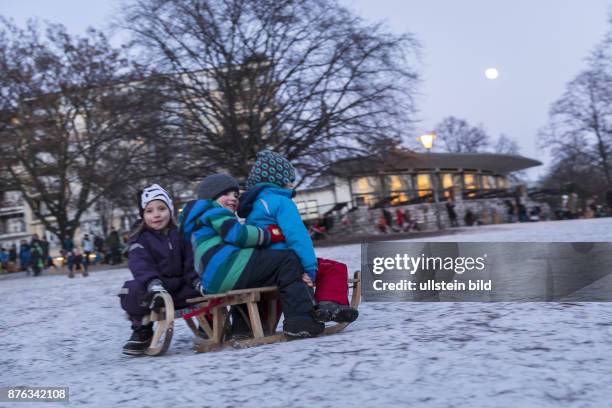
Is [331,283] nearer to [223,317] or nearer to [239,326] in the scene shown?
[223,317]

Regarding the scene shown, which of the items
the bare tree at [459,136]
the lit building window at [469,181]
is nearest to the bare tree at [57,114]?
the lit building window at [469,181]

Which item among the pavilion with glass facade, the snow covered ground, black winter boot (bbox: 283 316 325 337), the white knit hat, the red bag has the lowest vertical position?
the snow covered ground

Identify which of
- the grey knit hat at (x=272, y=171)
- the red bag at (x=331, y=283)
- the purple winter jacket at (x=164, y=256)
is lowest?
the red bag at (x=331, y=283)

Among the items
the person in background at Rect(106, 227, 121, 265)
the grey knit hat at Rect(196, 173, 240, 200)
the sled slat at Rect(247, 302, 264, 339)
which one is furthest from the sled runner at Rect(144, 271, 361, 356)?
the person in background at Rect(106, 227, 121, 265)

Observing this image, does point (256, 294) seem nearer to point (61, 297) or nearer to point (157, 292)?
point (157, 292)

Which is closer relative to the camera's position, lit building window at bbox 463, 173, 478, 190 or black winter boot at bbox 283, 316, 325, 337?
black winter boot at bbox 283, 316, 325, 337

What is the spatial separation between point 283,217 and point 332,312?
2.45 feet

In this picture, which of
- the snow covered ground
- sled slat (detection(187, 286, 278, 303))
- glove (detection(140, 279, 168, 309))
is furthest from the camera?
glove (detection(140, 279, 168, 309))

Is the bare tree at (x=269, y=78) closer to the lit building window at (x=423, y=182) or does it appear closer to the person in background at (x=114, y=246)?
the person in background at (x=114, y=246)

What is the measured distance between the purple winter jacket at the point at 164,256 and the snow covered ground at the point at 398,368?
0.59 m

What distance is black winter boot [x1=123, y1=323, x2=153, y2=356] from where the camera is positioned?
5.04 meters

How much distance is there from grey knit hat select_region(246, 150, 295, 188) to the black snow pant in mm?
548

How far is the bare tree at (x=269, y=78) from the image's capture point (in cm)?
2136

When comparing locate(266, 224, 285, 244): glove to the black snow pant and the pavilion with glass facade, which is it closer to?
the black snow pant
